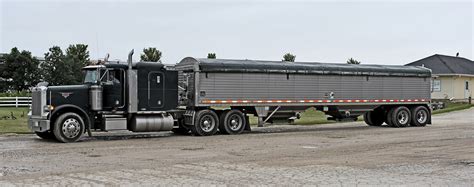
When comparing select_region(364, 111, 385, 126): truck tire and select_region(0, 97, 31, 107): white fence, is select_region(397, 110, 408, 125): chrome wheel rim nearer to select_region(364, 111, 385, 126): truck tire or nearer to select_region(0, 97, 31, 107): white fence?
select_region(364, 111, 385, 126): truck tire

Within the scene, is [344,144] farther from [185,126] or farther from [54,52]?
[54,52]

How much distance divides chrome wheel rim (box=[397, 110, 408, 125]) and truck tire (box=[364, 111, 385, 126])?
0.86 meters

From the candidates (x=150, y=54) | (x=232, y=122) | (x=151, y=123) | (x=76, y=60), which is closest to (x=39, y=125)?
(x=151, y=123)

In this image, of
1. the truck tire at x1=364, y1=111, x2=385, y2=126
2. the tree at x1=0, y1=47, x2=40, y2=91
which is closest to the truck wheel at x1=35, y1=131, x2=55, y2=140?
the truck tire at x1=364, y1=111, x2=385, y2=126

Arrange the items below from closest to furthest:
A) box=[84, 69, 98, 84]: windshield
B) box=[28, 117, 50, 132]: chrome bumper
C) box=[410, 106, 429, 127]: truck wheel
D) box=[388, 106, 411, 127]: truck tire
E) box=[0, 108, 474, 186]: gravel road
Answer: box=[0, 108, 474, 186]: gravel road < box=[28, 117, 50, 132]: chrome bumper < box=[84, 69, 98, 84]: windshield < box=[388, 106, 411, 127]: truck tire < box=[410, 106, 429, 127]: truck wheel

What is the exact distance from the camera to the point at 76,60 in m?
56.1

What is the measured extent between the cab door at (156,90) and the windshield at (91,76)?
1.84 metres

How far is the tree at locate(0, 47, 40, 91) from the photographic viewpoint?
5525 centimetres

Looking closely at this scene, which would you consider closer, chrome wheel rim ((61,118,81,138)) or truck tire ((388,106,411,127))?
chrome wheel rim ((61,118,81,138))

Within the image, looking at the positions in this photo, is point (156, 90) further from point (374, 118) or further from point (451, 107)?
point (451, 107)

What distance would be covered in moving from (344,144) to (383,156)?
3.36m

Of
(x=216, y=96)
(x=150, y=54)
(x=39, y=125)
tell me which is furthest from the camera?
(x=150, y=54)

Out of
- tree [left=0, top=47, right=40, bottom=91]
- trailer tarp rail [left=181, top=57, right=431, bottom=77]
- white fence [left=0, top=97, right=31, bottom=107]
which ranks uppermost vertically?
tree [left=0, top=47, right=40, bottom=91]

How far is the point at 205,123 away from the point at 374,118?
32.3ft
